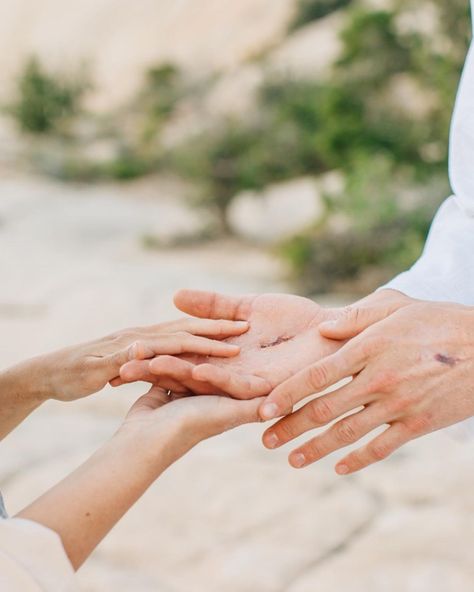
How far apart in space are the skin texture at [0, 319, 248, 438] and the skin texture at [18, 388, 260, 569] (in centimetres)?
15

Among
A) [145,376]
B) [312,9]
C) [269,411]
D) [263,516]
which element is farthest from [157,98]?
[269,411]

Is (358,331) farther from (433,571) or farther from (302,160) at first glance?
(302,160)

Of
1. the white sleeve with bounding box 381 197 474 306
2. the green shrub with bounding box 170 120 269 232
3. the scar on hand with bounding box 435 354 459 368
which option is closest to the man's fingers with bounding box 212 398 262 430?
the scar on hand with bounding box 435 354 459 368

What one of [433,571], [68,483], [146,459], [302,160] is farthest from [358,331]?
[302,160]

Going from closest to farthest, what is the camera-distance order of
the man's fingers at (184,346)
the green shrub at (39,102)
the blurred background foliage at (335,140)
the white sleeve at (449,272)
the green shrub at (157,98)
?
the man's fingers at (184,346)
the white sleeve at (449,272)
the blurred background foliage at (335,140)
the green shrub at (157,98)
the green shrub at (39,102)

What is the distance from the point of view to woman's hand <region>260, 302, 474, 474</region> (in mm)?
1686

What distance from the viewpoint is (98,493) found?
1.35m

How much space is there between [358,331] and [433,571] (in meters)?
1.61

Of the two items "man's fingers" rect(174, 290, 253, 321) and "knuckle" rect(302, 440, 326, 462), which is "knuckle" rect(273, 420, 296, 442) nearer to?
"knuckle" rect(302, 440, 326, 462)

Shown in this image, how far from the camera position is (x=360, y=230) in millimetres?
7059

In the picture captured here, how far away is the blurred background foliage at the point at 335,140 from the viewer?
23.1 ft

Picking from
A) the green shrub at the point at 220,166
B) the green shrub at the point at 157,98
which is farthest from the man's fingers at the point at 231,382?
the green shrub at the point at 157,98

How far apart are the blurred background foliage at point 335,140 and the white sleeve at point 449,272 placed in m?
4.51

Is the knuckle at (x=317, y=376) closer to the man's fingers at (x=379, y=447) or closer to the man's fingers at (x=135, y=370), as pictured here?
the man's fingers at (x=379, y=447)
